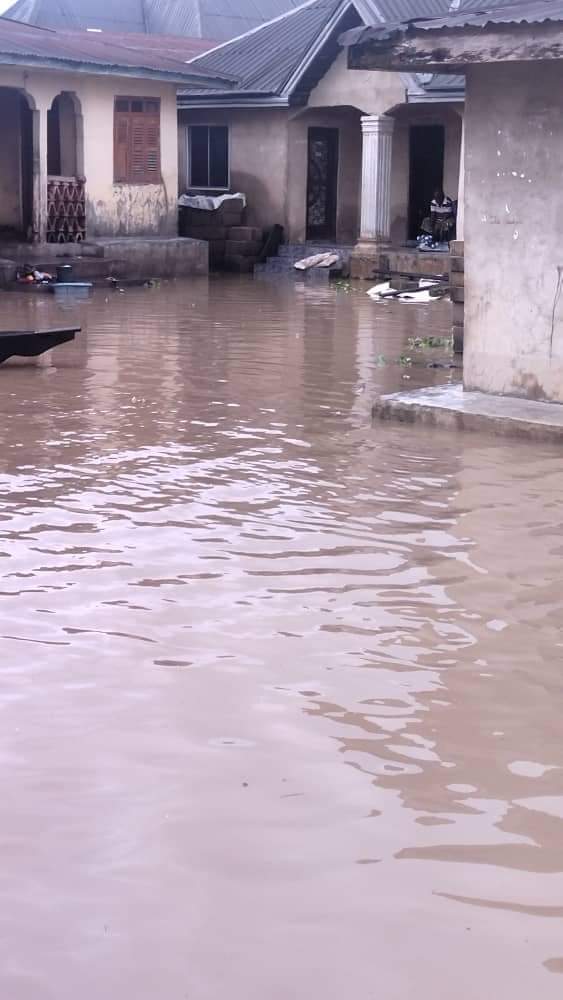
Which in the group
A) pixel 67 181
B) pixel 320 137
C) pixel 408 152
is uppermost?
pixel 320 137

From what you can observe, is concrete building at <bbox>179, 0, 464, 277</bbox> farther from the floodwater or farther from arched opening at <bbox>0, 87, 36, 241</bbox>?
the floodwater

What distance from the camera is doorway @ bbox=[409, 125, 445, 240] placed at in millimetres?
25625

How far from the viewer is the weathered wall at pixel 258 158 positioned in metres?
25.3

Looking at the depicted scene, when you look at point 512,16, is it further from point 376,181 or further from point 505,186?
point 376,181

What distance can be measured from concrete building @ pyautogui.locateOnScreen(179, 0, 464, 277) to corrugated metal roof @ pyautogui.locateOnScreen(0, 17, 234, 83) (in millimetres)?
1728

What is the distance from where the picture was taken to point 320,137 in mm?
26094

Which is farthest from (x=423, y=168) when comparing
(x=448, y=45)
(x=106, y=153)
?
(x=448, y=45)

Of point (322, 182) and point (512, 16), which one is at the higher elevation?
point (512, 16)

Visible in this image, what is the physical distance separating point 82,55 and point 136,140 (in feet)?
6.73

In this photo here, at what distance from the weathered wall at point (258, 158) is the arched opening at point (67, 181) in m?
3.82

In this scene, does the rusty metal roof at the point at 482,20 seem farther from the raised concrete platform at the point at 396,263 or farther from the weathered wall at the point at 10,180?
the weathered wall at the point at 10,180

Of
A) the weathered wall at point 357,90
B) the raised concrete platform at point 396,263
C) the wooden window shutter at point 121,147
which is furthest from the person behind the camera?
the weathered wall at point 357,90

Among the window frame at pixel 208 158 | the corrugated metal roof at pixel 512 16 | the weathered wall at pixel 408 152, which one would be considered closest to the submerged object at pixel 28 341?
the corrugated metal roof at pixel 512 16

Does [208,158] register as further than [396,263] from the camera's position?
Yes
